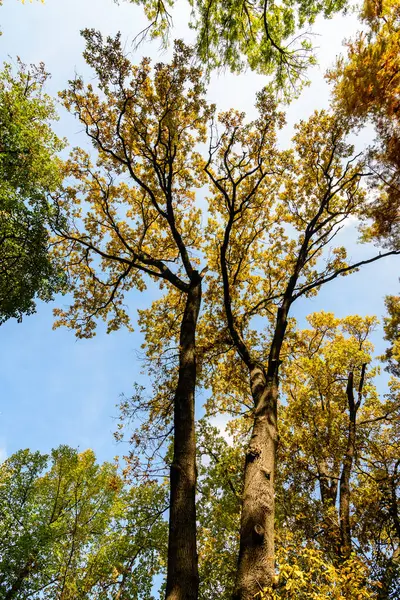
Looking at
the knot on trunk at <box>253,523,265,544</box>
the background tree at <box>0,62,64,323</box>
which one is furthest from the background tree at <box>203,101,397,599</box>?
the background tree at <box>0,62,64,323</box>

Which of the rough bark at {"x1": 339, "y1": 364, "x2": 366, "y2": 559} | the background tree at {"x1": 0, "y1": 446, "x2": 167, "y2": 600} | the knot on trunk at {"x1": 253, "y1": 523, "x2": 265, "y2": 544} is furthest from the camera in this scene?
the background tree at {"x1": 0, "y1": 446, "x2": 167, "y2": 600}

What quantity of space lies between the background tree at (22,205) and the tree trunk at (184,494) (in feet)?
23.6

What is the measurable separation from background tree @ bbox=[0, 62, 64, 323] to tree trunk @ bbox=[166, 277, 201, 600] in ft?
23.6

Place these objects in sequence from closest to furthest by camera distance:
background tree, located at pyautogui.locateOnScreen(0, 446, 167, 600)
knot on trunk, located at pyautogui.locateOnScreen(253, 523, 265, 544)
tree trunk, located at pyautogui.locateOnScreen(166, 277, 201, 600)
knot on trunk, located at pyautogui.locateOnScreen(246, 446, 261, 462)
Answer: tree trunk, located at pyautogui.locateOnScreen(166, 277, 201, 600) < knot on trunk, located at pyautogui.locateOnScreen(253, 523, 265, 544) < knot on trunk, located at pyautogui.locateOnScreen(246, 446, 261, 462) < background tree, located at pyautogui.locateOnScreen(0, 446, 167, 600)

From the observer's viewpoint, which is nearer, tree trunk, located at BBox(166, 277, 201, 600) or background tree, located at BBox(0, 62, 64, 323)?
tree trunk, located at BBox(166, 277, 201, 600)

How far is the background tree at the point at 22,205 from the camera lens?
37.0 ft

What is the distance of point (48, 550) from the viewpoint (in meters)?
13.7

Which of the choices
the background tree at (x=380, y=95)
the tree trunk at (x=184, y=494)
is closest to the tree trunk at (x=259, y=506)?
the tree trunk at (x=184, y=494)

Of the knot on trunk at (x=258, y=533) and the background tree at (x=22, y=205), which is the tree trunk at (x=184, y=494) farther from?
the background tree at (x=22, y=205)

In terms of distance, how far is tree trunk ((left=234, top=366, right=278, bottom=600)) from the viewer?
3365mm

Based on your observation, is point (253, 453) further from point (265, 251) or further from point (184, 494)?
point (265, 251)

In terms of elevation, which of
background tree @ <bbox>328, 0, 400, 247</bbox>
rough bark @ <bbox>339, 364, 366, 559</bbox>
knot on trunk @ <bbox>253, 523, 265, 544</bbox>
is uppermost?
background tree @ <bbox>328, 0, 400, 247</bbox>

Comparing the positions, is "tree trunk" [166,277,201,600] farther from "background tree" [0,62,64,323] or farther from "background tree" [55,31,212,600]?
"background tree" [0,62,64,323]

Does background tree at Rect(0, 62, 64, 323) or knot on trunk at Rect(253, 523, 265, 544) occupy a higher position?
background tree at Rect(0, 62, 64, 323)
